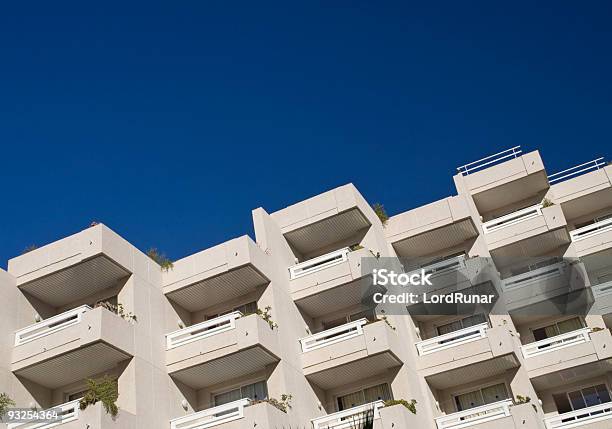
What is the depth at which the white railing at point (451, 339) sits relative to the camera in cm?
3048

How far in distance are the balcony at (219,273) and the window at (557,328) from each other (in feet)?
40.8

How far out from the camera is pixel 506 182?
3644 cm

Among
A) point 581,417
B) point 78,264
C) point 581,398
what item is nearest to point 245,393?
point 78,264

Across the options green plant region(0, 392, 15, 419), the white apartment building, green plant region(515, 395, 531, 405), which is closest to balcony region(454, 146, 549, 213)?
the white apartment building

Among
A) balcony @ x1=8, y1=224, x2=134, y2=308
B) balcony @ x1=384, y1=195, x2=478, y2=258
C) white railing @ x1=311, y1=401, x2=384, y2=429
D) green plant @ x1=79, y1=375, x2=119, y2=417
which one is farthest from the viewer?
balcony @ x1=384, y1=195, x2=478, y2=258

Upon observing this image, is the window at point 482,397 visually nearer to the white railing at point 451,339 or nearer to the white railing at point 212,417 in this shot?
the white railing at point 451,339

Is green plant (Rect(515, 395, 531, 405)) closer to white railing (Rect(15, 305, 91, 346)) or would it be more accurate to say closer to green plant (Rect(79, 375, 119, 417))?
green plant (Rect(79, 375, 119, 417))

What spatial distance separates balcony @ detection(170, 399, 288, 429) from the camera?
86.4 ft

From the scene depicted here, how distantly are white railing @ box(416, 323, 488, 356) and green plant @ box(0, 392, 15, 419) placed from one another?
16014mm

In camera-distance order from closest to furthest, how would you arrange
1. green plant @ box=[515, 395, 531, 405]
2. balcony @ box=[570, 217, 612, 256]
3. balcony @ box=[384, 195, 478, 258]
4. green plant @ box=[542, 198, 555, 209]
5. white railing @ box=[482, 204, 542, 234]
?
1. green plant @ box=[515, 395, 531, 405]
2. balcony @ box=[384, 195, 478, 258]
3. balcony @ box=[570, 217, 612, 256]
4. white railing @ box=[482, 204, 542, 234]
5. green plant @ box=[542, 198, 555, 209]

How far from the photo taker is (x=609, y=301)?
32.2 metres

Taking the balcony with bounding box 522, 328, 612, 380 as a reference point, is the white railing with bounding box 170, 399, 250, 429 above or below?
below

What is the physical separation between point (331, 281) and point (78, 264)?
1033cm

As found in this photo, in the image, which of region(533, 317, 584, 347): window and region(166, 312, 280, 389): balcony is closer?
region(166, 312, 280, 389): balcony
